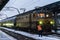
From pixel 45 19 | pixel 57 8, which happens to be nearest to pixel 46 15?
pixel 45 19

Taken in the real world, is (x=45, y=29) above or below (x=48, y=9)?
below

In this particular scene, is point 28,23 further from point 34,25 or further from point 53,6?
point 53,6

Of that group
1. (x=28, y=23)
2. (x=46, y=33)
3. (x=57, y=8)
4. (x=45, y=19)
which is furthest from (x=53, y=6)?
(x=28, y=23)

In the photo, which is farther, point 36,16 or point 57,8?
point 36,16

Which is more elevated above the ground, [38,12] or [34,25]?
[38,12]

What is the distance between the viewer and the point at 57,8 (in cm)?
1961

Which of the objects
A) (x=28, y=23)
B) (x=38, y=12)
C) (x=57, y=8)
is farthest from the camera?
(x=28, y=23)

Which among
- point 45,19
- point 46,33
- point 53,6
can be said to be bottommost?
point 46,33

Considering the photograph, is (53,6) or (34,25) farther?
(34,25)

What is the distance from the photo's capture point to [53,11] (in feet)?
69.2

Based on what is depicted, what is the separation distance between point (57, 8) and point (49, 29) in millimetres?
2888

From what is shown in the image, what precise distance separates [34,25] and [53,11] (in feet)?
9.22

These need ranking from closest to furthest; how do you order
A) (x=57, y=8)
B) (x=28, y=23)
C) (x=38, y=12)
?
(x=57, y=8), (x=38, y=12), (x=28, y=23)

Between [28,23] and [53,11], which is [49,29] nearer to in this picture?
[53,11]
